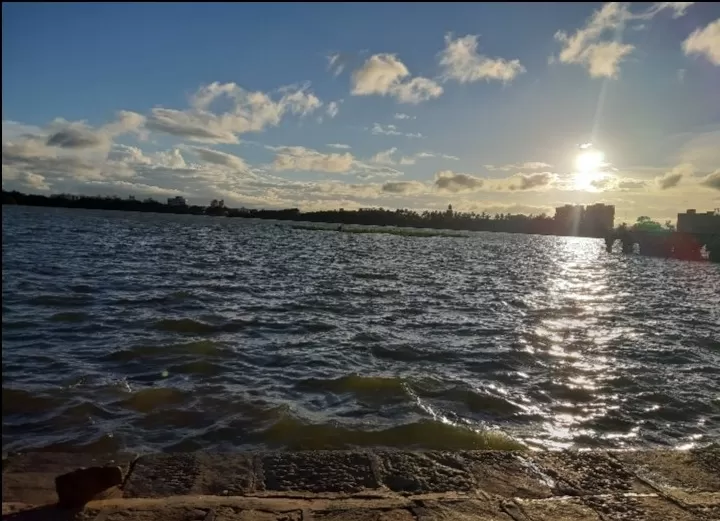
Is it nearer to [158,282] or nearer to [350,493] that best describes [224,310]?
[158,282]

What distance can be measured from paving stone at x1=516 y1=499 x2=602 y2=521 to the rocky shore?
0.01m

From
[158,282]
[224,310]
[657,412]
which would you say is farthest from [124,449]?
[158,282]

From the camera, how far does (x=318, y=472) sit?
6297 millimetres

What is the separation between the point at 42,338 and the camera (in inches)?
529

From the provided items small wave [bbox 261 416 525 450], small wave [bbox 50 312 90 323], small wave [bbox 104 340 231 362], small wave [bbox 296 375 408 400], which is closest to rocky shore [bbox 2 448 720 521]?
small wave [bbox 261 416 525 450]

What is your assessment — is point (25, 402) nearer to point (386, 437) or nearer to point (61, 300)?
point (386, 437)

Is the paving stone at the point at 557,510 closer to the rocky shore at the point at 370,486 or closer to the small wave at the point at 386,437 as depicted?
the rocky shore at the point at 370,486

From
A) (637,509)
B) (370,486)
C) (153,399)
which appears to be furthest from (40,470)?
(637,509)

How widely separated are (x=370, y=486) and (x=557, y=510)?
1.83 meters

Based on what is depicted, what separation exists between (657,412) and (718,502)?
5.41 meters

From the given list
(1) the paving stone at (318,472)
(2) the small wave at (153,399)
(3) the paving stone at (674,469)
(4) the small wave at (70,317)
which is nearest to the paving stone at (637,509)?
(3) the paving stone at (674,469)

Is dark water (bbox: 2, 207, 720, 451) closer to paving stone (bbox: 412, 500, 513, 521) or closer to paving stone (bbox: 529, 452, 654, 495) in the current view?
paving stone (bbox: 529, 452, 654, 495)

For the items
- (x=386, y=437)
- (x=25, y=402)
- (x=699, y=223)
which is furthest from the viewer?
(x=699, y=223)

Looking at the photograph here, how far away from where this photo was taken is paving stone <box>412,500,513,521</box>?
509cm
